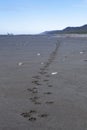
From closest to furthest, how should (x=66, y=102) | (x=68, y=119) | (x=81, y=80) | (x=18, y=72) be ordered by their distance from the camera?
(x=68, y=119) → (x=66, y=102) → (x=81, y=80) → (x=18, y=72)

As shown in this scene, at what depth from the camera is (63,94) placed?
503 inches

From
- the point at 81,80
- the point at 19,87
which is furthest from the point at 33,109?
the point at 81,80

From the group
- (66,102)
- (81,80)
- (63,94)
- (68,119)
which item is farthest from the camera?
(81,80)

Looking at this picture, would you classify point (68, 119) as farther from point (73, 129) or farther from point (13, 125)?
point (13, 125)

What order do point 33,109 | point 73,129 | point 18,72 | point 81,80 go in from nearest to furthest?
point 73,129
point 33,109
point 81,80
point 18,72

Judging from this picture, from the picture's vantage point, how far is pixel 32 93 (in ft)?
42.4

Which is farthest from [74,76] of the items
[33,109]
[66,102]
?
[33,109]

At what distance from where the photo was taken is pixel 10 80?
1648 cm

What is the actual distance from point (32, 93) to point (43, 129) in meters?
4.39

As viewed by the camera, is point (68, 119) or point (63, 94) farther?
point (63, 94)

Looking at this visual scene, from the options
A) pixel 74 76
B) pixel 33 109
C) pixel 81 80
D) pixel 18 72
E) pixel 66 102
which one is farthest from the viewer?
pixel 18 72

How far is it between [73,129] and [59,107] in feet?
7.27

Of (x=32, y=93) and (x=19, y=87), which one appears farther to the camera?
(x=19, y=87)

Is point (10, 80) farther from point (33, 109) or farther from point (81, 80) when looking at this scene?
point (33, 109)
